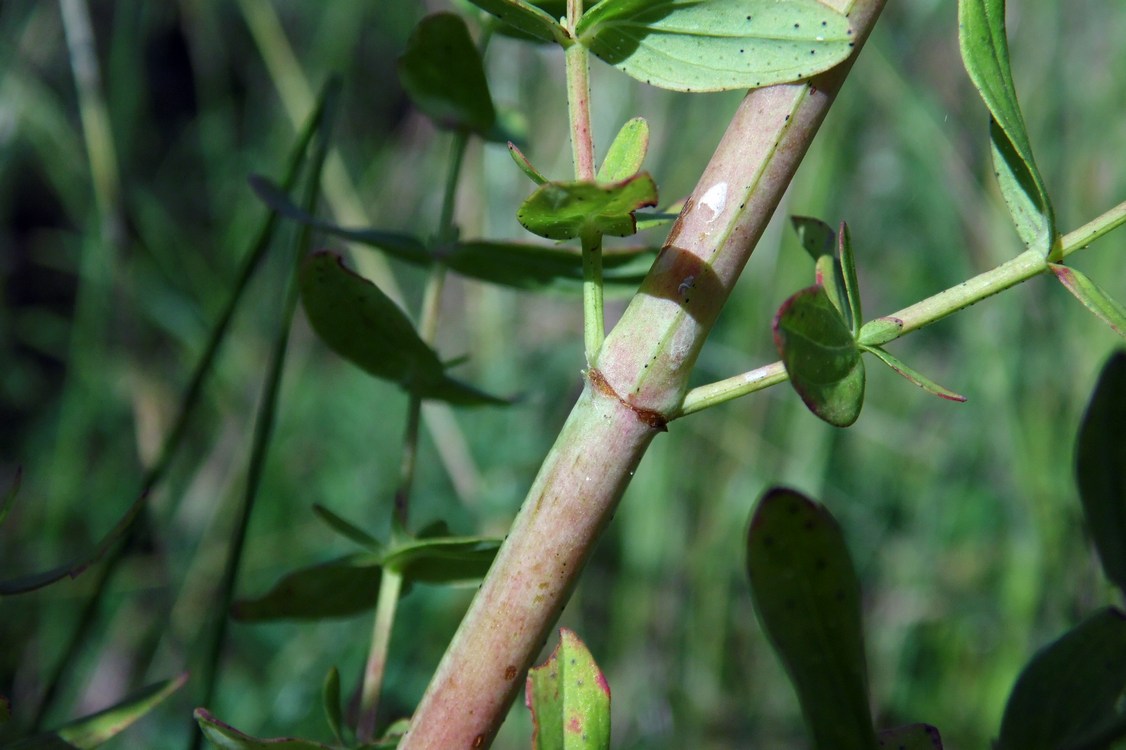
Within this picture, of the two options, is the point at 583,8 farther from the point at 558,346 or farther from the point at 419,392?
the point at 558,346

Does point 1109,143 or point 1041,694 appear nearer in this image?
point 1041,694

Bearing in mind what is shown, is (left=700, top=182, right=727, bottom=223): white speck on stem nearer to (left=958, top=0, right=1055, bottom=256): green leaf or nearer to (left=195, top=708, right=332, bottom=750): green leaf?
(left=958, top=0, right=1055, bottom=256): green leaf

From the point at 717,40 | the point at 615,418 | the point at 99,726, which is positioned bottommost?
the point at 99,726

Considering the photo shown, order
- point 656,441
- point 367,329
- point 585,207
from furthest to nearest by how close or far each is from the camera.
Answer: point 656,441 < point 367,329 < point 585,207

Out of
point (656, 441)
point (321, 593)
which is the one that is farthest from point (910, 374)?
point (656, 441)

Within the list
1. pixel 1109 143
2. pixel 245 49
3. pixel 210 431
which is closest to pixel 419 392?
pixel 1109 143

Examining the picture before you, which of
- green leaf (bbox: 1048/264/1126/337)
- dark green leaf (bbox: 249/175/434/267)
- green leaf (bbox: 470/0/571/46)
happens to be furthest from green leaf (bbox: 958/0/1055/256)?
dark green leaf (bbox: 249/175/434/267)

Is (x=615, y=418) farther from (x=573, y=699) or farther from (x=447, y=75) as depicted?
(x=447, y=75)
